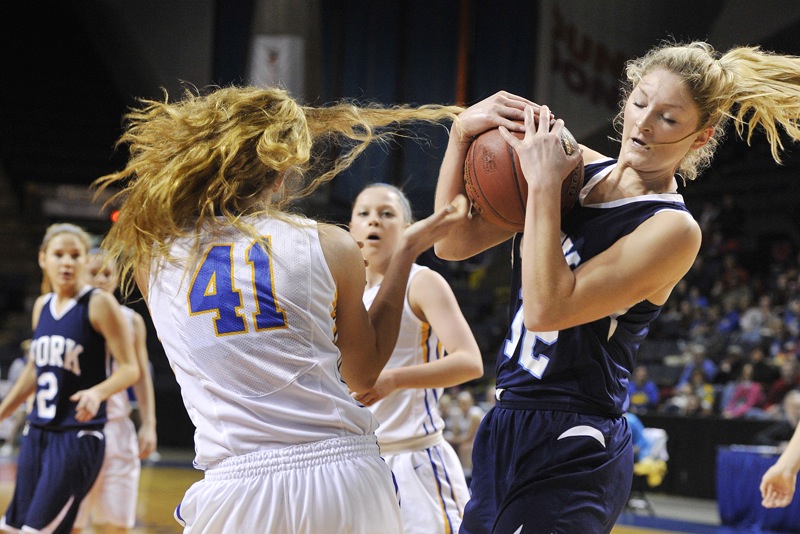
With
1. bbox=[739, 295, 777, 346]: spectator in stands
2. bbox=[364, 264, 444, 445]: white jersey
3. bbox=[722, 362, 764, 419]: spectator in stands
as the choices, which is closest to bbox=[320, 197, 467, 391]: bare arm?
bbox=[364, 264, 444, 445]: white jersey

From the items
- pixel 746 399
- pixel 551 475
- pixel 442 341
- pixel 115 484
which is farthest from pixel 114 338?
pixel 746 399

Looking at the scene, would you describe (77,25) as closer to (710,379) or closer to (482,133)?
(710,379)

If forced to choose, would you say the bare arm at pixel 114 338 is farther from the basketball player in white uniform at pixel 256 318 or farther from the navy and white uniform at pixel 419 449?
the basketball player in white uniform at pixel 256 318

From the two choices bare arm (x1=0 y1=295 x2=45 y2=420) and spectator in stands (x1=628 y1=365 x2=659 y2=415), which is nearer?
bare arm (x1=0 y1=295 x2=45 y2=420)

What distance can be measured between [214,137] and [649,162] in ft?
3.51

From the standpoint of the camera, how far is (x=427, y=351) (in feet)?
12.1

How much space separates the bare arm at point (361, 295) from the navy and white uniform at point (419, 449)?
115cm

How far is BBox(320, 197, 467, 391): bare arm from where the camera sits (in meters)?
2.05

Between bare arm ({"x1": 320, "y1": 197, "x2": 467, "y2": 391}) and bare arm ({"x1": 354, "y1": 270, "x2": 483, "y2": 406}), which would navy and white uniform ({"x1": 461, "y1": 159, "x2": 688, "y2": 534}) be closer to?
bare arm ({"x1": 320, "y1": 197, "x2": 467, "y2": 391})

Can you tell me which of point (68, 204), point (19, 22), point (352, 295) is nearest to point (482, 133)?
point (352, 295)

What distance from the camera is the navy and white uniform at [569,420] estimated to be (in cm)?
222

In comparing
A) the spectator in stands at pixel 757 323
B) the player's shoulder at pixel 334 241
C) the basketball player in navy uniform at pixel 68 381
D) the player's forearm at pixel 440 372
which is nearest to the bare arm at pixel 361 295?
the player's shoulder at pixel 334 241

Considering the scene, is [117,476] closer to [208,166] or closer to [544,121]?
[208,166]

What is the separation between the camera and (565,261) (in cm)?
216
